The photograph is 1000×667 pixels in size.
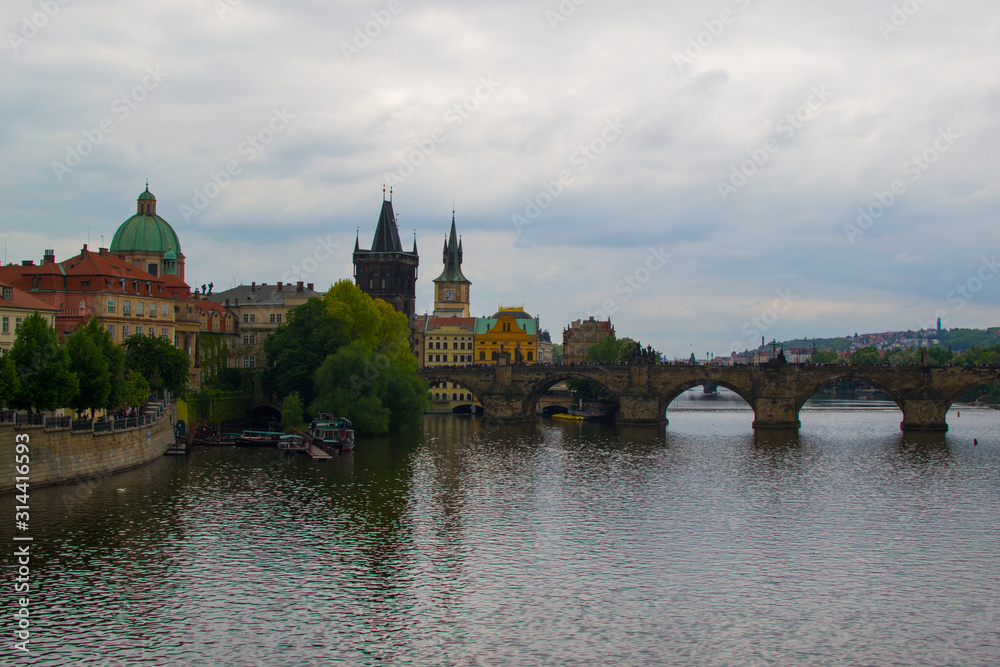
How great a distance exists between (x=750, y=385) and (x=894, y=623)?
260ft

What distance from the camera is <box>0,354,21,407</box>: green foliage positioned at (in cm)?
5122

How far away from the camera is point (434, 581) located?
38.8 m

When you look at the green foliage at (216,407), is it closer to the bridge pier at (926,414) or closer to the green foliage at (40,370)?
the green foliage at (40,370)

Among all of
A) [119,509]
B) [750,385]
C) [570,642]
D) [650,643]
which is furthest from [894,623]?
[750,385]

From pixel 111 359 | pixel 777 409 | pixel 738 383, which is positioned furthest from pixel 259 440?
pixel 777 409

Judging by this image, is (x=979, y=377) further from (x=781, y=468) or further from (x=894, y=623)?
(x=894, y=623)

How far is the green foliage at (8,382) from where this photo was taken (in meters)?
51.2

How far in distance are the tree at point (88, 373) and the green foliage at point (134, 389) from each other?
4257mm

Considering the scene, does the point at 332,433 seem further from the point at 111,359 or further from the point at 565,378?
the point at 565,378

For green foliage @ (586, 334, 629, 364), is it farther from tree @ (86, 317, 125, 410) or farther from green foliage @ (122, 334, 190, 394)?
tree @ (86, 317, 125, 410)

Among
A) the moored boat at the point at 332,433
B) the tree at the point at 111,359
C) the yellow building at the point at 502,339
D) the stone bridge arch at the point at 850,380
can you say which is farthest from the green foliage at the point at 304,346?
the yellow building at the point at 502,339

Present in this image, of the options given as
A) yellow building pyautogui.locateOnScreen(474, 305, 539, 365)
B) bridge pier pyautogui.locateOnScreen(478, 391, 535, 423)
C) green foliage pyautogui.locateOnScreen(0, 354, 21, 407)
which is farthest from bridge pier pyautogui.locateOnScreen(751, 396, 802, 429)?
green foliage pyautogui.locateOnScreen(0, 354, 21, 407)

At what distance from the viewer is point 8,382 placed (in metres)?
51.3

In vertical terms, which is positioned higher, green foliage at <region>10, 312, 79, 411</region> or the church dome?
the church dome
